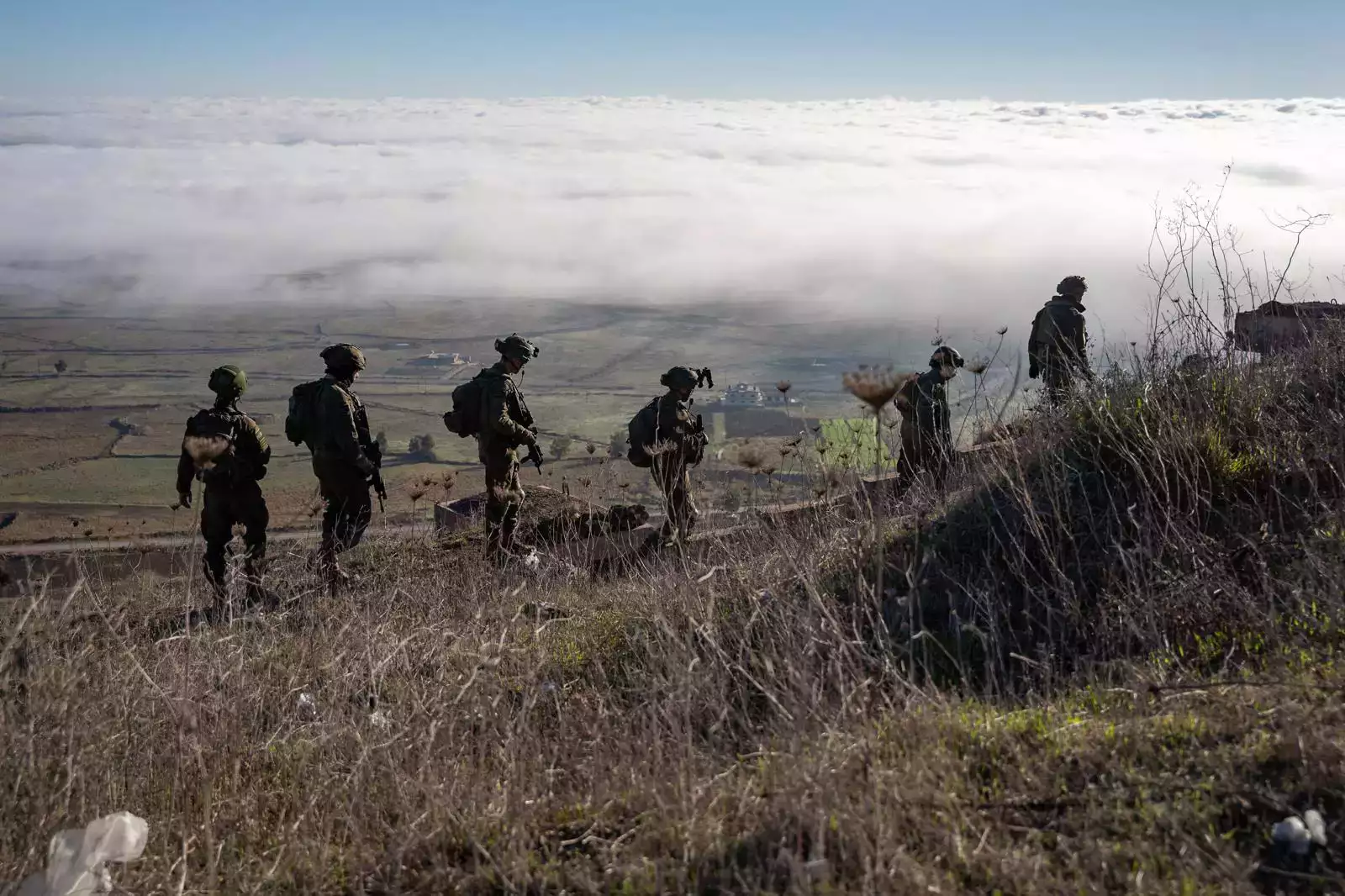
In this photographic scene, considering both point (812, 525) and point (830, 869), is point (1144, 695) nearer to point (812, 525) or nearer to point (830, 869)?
point (830, 869)

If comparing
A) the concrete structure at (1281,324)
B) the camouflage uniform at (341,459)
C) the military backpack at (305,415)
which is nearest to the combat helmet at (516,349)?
the camouflage uniform at (341,459)

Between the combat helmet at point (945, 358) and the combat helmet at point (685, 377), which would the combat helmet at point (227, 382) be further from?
the combat helmet at point (945, 358)

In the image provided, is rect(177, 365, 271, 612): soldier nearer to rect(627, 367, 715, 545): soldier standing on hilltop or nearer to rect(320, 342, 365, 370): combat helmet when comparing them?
rect(320, 342, 365, 370): combat helmet

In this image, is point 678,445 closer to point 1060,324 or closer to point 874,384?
point 1060,324

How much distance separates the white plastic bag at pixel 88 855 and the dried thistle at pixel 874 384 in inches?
105

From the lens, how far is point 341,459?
8.30m

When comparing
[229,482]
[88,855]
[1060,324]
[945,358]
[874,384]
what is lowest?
[88,855]

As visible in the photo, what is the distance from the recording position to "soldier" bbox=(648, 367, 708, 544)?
8.71 meters

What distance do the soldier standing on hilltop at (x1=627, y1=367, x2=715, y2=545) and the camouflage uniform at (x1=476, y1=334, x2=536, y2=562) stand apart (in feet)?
3.04

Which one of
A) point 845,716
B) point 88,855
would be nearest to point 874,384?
point 845,716

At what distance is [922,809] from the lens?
326 centimetres

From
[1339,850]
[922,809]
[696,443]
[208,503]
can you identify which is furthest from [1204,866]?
[208,503]

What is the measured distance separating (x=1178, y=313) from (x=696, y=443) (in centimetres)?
378

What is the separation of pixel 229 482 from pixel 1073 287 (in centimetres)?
719
